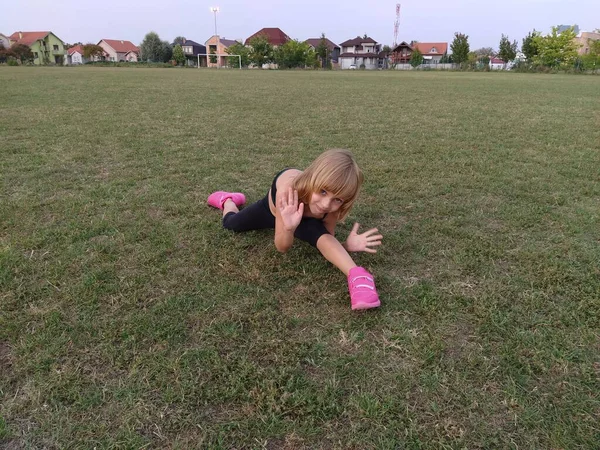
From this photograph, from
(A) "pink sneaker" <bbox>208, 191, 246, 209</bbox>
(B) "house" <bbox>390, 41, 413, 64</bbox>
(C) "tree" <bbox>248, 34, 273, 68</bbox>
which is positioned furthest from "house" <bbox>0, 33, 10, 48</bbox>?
A: (A) "pink sneaker" <bbox>208, 191, 246, 209</bbox>

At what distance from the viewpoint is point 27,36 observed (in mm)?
77250

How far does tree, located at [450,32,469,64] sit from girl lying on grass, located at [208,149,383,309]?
57512 mm

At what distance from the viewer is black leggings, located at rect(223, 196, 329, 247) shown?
105 inches

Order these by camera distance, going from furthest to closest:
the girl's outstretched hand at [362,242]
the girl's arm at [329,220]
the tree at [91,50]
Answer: the tree at [91,50]
the girl's arm at [329,220]
the girl's outstretched hand at [362,242]

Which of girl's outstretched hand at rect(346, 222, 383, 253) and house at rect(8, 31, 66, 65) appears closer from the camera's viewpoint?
girl's outstretched hand at rect(346, 222, 383, 253)

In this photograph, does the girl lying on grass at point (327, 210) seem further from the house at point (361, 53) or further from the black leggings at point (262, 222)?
the house at point (361, 53)

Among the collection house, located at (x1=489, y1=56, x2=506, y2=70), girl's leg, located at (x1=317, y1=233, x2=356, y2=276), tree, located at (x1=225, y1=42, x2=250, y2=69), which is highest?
tree, located at (x1=225, y1=42, x2=250, y2=69)

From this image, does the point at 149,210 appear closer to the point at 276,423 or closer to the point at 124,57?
the point at 276,423

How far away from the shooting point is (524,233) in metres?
3.19

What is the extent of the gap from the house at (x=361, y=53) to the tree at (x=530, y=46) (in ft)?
108

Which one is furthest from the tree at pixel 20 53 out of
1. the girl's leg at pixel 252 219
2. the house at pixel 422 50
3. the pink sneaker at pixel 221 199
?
the girl's leg at pixel 252 219

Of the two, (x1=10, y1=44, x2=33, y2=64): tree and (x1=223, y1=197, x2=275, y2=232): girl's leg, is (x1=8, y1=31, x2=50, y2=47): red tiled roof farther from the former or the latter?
(x1=223, y1=197, x2=275, y2=232): girl's leg

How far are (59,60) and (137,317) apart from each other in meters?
91.8

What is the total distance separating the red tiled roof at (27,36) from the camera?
246 ft
